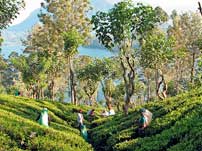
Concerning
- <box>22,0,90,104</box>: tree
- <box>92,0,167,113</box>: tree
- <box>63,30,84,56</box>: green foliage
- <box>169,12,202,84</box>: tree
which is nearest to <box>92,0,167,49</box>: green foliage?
<box>92,0,167,113</box>: tree

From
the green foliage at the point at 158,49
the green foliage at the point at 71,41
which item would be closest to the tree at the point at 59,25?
the green foliage at the point at 71,41

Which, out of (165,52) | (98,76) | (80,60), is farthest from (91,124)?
(80,60)

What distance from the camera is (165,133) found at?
27.7 meters

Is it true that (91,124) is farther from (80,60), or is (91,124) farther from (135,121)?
(80,60)

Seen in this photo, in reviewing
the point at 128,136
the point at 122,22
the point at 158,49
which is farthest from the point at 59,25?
the point at 128,136

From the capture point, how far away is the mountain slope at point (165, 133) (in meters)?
24.7

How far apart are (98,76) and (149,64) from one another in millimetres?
17217

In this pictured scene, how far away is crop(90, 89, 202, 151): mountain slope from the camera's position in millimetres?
24719

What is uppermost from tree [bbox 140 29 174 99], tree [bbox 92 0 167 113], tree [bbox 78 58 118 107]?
tree [bbox 92 0 167 113]

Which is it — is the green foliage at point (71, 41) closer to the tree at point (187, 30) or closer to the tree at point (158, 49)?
the tree at point (158, 49)

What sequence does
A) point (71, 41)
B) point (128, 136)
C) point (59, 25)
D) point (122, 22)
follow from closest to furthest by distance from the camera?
point (128, 136), point (122, 22), point (71, 41), point (59, 25)

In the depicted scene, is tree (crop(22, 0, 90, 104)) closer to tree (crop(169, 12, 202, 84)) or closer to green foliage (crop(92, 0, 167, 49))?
tree (crop(169, 12, 202, 84))

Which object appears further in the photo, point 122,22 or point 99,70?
point 99,70

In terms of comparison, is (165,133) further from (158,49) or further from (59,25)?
(59,25)
